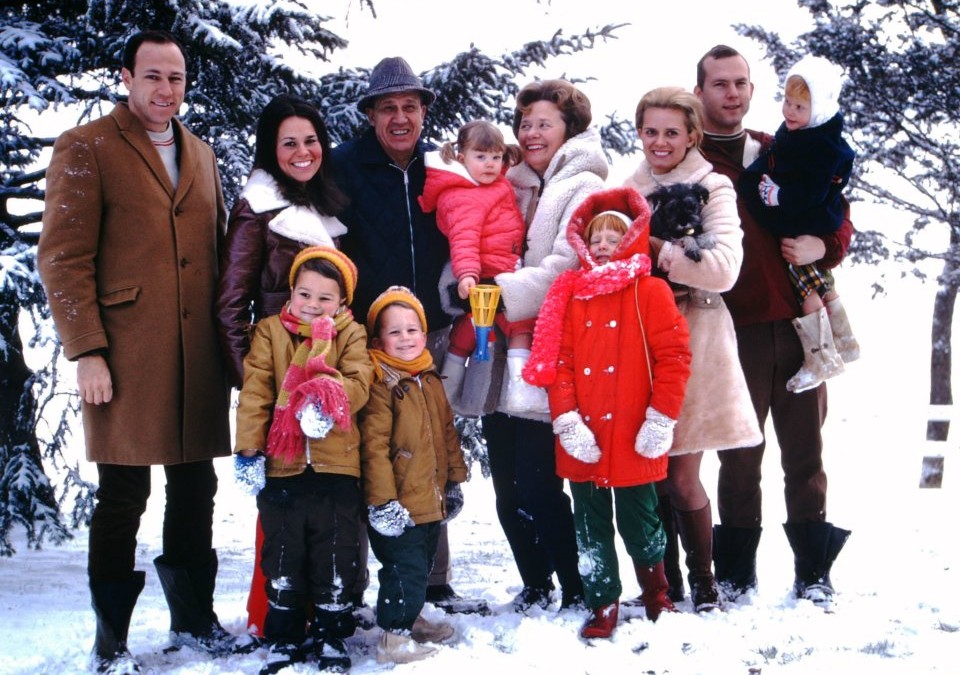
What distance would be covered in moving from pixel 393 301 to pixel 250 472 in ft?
3.12

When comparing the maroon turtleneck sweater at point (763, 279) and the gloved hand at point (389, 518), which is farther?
the maroon turtleneck sweater at point (763, 279)

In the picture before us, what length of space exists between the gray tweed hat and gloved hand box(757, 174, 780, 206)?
5.56ft

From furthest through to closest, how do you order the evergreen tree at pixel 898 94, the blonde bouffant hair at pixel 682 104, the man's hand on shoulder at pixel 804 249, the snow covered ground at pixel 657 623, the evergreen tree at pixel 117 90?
the evergreen tree at pixel 898 94 → the evergreen tree at pixel 117 90 → the man's hand on shoulder at pixel 804 249 → the blonde bouffant hair at pixel 682 104 → the snow covered ground at pixel 657 623

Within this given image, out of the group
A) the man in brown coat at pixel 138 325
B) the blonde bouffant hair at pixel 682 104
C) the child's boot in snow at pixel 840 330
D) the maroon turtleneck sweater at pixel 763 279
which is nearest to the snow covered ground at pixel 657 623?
the man in brown coat at pixel 138 325

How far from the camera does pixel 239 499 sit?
32.6 ft

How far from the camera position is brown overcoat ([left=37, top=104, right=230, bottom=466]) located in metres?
3.54

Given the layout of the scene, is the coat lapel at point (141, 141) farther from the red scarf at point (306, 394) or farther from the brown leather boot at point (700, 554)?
the brown leather boot at point (700, 554)

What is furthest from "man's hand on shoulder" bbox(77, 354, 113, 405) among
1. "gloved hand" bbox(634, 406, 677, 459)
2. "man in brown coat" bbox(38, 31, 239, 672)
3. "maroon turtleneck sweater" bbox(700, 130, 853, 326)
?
"maroon turtleneck sweater" bbox(700, 130, 853, 326)

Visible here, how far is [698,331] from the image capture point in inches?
161

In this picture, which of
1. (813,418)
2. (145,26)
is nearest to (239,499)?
(145,26)

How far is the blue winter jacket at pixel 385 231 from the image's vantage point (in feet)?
13.9

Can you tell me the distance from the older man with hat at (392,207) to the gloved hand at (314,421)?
90 cm

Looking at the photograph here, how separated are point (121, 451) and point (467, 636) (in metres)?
1.70

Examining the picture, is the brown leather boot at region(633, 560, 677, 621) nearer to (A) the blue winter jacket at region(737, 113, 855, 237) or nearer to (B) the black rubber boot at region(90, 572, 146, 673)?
(A) the blue winter jacket at region(737, 113, 855, 237)
